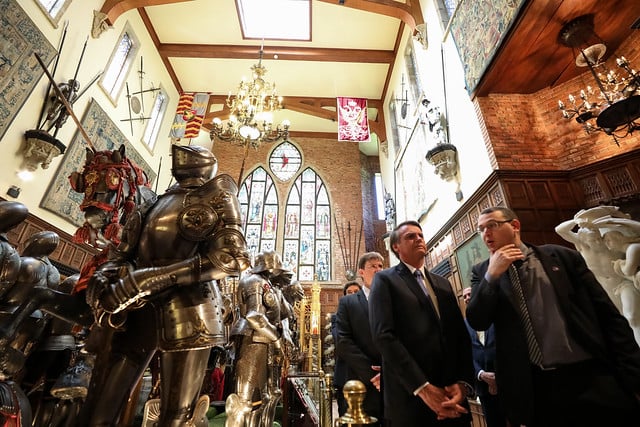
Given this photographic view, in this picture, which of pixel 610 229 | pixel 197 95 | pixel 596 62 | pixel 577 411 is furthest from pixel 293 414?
pixel 197 95

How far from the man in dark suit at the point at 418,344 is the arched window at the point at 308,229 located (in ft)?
33.4

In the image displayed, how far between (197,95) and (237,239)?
35.9 ft

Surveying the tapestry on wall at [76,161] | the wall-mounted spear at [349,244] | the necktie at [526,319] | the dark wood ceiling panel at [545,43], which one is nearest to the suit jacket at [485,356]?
the necktie at [526,319]

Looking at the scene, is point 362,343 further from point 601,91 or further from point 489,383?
point 601,91

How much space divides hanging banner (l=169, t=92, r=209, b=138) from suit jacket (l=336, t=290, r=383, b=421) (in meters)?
8.57

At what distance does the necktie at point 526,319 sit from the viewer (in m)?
1.33

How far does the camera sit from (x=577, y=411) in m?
1.17

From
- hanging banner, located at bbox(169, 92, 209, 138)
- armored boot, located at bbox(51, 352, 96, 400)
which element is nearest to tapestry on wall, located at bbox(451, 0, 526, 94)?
armored boot, located at bbox(51, 352, 96, 400)

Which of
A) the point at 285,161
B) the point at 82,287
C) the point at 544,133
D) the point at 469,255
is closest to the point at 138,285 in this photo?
the point at 82,287

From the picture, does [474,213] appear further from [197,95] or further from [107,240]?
[197,95]

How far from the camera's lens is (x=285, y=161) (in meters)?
14.5

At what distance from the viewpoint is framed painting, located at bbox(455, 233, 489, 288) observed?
4395 millimetres

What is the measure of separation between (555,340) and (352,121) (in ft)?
30.7

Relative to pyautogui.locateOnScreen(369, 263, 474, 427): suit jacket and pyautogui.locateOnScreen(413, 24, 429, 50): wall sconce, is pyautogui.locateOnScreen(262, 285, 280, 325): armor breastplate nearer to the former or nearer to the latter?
pyautogui.locateOnScreen(369, 263, 474, 427): suit jacket
